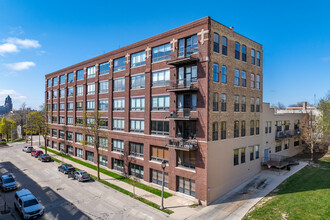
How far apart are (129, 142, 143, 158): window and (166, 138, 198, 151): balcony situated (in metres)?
6.73

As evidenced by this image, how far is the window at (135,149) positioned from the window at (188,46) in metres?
13.9

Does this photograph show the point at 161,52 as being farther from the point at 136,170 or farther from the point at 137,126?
the point at 136,170

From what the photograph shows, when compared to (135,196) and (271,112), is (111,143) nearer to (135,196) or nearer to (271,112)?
(135,196)

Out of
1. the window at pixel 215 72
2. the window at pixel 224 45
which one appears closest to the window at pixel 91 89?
the window at pixel 215 72

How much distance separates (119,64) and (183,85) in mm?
14441

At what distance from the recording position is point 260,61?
100 feet

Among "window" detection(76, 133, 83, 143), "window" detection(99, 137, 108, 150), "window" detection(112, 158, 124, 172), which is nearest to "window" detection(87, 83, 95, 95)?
"window" detection(76, 133, 83, 143)

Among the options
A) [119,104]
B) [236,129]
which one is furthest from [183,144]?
[119,104]

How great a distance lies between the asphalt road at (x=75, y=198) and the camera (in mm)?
19016

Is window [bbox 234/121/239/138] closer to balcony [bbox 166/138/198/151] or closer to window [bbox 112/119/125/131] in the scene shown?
balcony [bbox 166/138/198/151]

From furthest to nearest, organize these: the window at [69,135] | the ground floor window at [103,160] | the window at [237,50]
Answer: the window at [69,135]
the ground floor window at [103,160]
the window at [237,50]

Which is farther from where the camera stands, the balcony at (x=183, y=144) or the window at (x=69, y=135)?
the window at (x=69, y=135)

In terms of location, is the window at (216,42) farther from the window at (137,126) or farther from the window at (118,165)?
the window at (118,165)

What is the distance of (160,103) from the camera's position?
1033 inches
